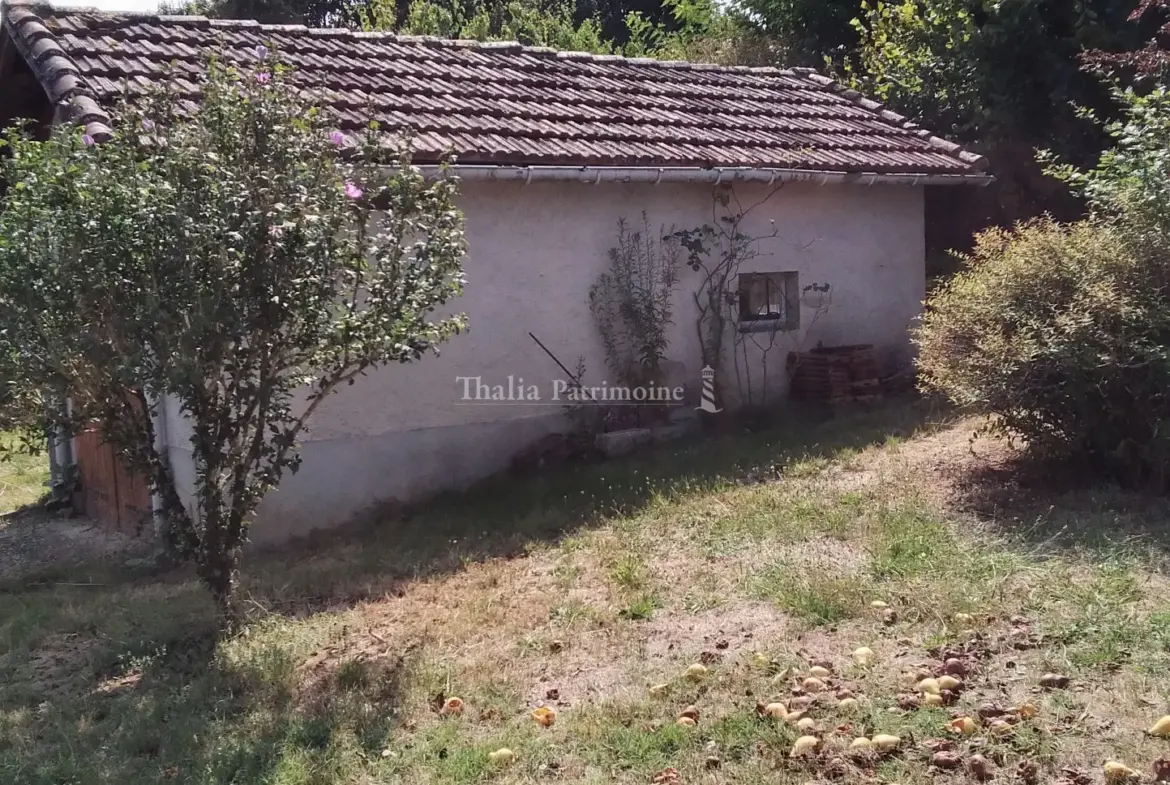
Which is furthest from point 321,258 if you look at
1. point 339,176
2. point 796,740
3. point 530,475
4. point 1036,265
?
point 1036,265

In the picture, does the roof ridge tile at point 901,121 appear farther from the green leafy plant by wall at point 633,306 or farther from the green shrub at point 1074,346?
the green shrub at point 1074,346

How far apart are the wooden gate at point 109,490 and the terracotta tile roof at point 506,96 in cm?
319

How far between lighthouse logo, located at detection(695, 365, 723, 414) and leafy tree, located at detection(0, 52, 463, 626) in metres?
4.51

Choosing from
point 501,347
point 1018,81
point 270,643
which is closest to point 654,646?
point 270,643

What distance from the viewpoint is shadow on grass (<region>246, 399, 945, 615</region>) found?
248 inches

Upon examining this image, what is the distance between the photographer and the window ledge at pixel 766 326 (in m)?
10.0

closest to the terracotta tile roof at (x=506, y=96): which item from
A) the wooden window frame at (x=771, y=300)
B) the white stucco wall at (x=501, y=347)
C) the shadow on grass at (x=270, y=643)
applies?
the white stucco wall at (x=501, y=347)

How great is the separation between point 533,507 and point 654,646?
2.92 metres

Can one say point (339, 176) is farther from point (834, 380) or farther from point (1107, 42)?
point (1107, 42)

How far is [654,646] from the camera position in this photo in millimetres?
4797

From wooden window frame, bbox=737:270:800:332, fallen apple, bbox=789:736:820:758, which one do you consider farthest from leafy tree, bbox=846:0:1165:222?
fallen apple, bbox=789:736:820:758

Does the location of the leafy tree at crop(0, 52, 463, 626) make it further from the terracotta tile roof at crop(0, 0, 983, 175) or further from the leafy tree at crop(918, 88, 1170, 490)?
the leafy tree at crop(918, 88, 1170, 490)

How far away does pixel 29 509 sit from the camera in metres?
9.91

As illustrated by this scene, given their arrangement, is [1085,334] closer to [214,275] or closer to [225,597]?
[214,275]
